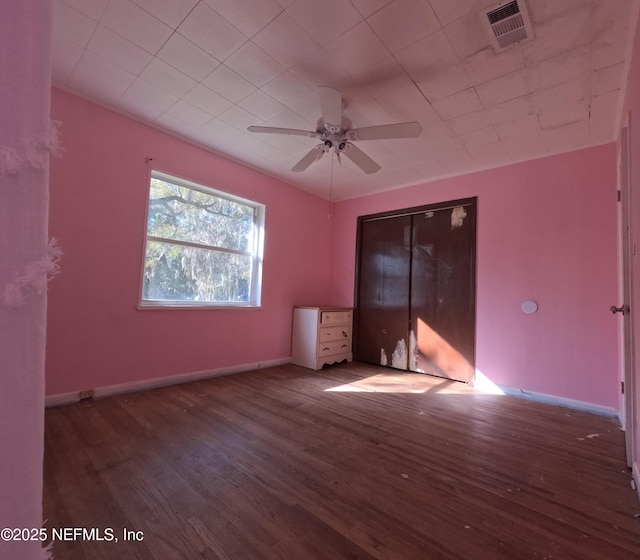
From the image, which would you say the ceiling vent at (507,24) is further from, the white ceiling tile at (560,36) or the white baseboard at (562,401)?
the white baseboard at (562,401)

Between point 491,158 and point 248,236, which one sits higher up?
point 491,158

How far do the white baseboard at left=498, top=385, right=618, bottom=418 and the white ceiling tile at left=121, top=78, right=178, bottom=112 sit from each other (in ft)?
14.1

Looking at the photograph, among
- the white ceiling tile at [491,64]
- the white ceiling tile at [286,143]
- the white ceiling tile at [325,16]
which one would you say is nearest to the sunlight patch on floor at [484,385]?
the white ceiling tile at [491,64]

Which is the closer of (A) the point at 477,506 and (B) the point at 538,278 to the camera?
(A) the point at 477,506

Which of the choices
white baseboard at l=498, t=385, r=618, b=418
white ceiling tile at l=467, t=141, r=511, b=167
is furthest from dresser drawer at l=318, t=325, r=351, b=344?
white ceiling tile at l=467, t=141, r=511, b=167

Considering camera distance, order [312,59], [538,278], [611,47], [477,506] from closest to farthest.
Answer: [477,506]
[611,47]
[312,59]
[538,278]

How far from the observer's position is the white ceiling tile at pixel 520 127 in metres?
2.55

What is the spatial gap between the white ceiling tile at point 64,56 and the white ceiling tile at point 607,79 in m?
3.54

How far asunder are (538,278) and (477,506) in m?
2.50

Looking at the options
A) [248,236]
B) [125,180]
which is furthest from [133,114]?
[248,236]

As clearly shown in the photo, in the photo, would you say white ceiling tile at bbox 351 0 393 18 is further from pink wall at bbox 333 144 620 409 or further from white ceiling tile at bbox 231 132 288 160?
pink wall at bbox 333 144 620 409

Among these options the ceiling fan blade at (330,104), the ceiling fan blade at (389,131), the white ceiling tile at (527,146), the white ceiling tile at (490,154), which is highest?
the white ceiling tile at (490,154)

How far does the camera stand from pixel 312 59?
1990 millimetres

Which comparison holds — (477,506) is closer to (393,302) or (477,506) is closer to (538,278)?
(538,278)
